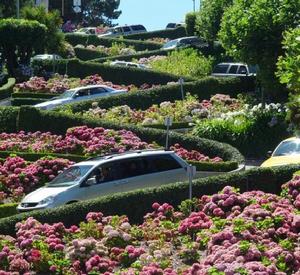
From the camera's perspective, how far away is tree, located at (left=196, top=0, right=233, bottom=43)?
57.2m

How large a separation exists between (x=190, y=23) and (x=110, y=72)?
26.3 meters

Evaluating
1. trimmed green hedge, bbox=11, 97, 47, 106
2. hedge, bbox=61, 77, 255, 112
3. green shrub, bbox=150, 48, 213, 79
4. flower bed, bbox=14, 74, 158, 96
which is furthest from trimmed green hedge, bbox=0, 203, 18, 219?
green shrub, bbox=150, 48, 213, 79

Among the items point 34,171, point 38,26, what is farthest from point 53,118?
point 38,26

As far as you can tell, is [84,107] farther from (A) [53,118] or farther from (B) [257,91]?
(B) [257,91]

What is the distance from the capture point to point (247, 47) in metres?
37.8

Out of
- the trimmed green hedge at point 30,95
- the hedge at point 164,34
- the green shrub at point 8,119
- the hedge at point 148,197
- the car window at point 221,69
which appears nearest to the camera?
the hedge at point 148,197

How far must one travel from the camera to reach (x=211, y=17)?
5769 cm

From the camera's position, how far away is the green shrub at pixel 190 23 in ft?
241

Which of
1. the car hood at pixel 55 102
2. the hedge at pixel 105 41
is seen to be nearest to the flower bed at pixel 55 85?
the car hood at pixel 55 102

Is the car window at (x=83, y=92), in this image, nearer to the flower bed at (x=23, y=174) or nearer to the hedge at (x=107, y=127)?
the hedge at (x=107, y=127)

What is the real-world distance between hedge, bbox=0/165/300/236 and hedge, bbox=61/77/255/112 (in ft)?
55.2

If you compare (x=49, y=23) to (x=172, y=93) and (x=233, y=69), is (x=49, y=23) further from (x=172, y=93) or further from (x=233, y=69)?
(x=172, y=93)

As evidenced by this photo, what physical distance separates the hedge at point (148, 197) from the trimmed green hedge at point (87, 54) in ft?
149

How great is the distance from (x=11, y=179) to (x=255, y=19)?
15.6m
